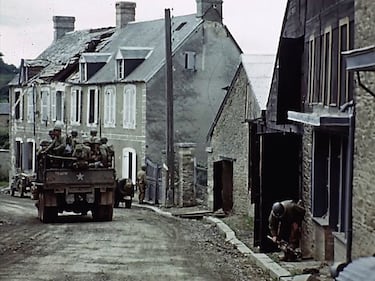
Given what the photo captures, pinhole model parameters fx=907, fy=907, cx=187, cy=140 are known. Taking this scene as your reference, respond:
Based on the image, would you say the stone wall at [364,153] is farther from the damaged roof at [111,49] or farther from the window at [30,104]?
the window at [30,104]

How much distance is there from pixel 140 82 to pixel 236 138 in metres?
11.9

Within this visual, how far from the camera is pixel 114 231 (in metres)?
20.6

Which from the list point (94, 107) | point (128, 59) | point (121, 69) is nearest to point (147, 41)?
point (128, 59)

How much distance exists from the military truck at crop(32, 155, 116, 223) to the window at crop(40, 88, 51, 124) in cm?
2495

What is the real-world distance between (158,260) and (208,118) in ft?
76.4

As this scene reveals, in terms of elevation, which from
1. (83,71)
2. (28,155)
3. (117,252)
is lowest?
(28,155)

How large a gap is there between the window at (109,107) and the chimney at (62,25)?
13.7m

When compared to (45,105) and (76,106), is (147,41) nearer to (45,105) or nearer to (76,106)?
(76,106)

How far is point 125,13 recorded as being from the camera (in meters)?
47.3

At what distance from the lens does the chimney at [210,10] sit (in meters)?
39.0

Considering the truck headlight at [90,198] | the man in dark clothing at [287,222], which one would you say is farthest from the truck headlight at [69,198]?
the man in dark clothing at [287,222]

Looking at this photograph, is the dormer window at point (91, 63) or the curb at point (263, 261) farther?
the dormer window at point (91, 63)

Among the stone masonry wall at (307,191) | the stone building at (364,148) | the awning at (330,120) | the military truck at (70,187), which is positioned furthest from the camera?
the military truck at (70,187)

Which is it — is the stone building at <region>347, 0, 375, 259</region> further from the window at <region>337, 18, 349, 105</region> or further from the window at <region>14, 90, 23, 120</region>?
the window at <region>14, 90, 23, 120</region>
